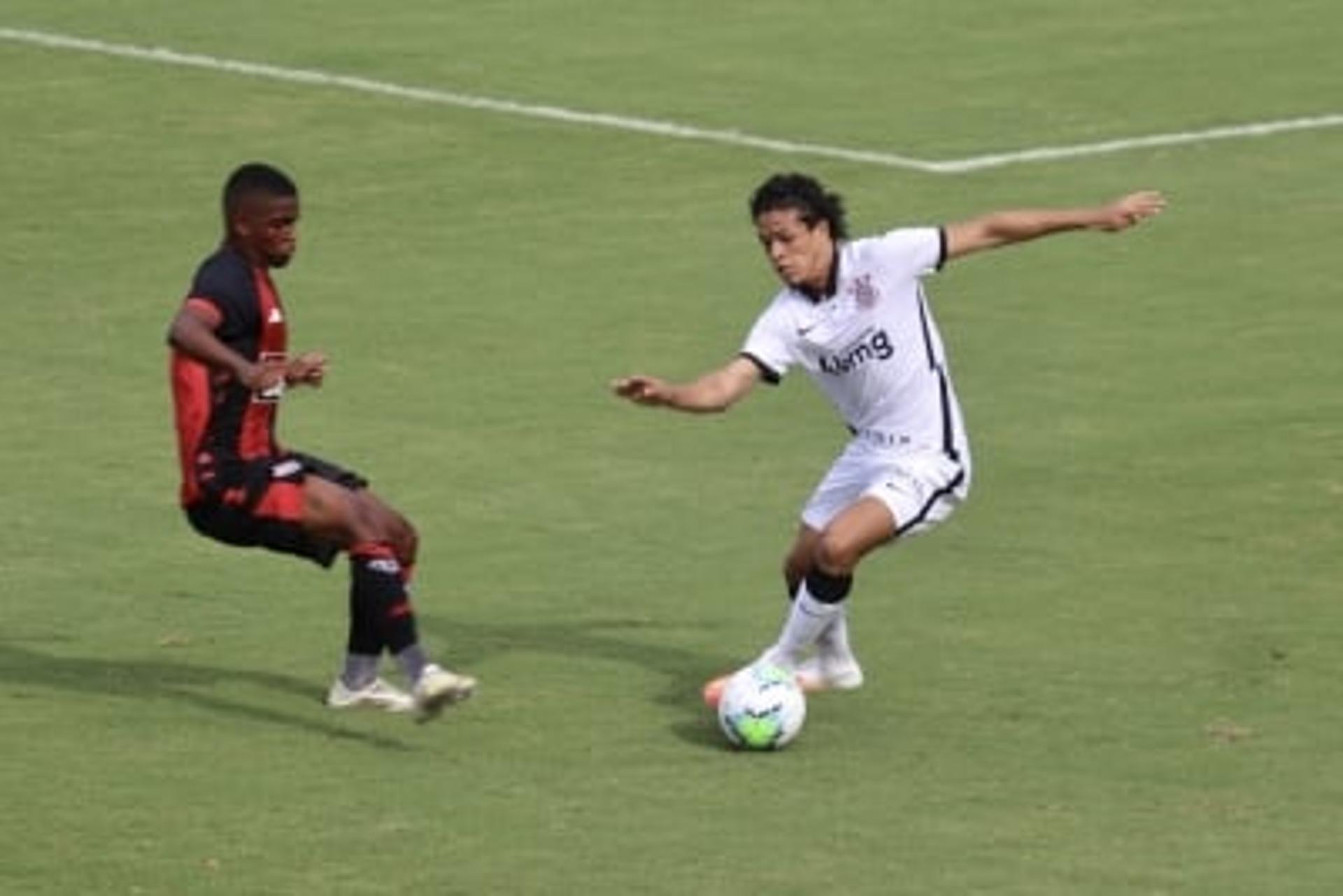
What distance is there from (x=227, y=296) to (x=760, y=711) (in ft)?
8.98

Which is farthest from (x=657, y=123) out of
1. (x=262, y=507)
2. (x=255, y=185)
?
(x=262, y=507)

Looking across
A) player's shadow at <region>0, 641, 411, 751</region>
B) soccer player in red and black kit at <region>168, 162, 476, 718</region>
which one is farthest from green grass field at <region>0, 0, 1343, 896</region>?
soccer player in red and black kit at <region>168, 162, 476, 718</region>

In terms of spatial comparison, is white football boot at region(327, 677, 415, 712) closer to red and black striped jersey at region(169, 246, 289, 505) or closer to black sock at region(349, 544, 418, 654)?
black sock at region(349, 544, 418, 654)

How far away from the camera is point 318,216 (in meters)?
28.8

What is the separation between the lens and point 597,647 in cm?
1822

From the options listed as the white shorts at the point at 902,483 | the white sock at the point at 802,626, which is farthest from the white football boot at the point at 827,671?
the white shorts at the point at 902,483

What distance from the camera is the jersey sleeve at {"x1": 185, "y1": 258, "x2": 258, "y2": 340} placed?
53.6 feet

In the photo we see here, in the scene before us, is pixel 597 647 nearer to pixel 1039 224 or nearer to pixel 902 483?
pixel 902 483

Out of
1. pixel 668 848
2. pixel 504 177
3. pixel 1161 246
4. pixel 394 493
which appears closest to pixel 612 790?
pixel 668 848

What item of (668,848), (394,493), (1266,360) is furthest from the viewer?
(1266,360)

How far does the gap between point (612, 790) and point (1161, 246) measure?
12696 mm

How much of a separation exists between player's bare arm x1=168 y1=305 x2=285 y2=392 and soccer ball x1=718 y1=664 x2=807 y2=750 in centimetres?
222

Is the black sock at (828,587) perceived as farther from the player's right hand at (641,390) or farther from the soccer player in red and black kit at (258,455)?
the soccer player in red and black kit at (258,455)

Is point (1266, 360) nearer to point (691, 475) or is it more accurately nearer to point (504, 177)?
point (691, 475)
